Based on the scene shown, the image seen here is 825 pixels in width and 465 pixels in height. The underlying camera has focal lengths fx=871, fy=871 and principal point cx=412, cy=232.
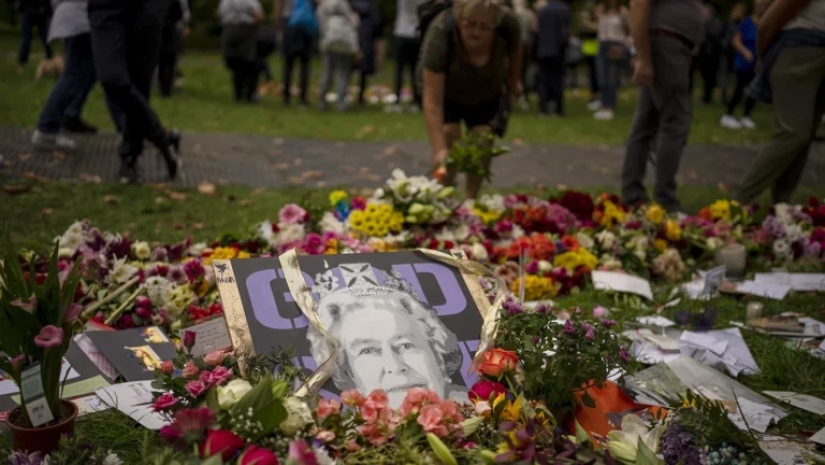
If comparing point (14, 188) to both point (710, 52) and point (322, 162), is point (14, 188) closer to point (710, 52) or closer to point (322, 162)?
point (322, 162)

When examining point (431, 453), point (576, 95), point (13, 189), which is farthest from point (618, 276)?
point (576, 95)

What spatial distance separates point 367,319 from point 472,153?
2030mm

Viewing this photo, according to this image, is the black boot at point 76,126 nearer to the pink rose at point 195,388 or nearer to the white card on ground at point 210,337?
the white card on ground at point 210,337

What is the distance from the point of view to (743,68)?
37.9ft

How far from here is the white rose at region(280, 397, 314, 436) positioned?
1.82 m

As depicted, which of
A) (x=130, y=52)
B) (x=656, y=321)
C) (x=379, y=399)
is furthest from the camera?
(x=130, y=52)

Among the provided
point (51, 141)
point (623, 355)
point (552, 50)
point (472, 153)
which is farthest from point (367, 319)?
point (552, 50)

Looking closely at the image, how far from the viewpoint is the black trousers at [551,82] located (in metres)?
11.8

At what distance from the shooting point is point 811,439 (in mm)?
2355

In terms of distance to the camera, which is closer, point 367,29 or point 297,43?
point 297,43

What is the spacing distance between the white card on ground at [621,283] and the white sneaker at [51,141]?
4499 mm

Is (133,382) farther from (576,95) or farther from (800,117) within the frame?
(576,95)

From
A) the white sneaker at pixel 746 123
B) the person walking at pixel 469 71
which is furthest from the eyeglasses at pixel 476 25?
the white sneaker at pixel 746 123

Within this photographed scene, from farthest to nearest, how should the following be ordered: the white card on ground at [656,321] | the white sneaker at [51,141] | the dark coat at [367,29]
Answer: the dark coat at [367,29]
the white sneaker at [51,141]
the white card on ground at [656,321]
